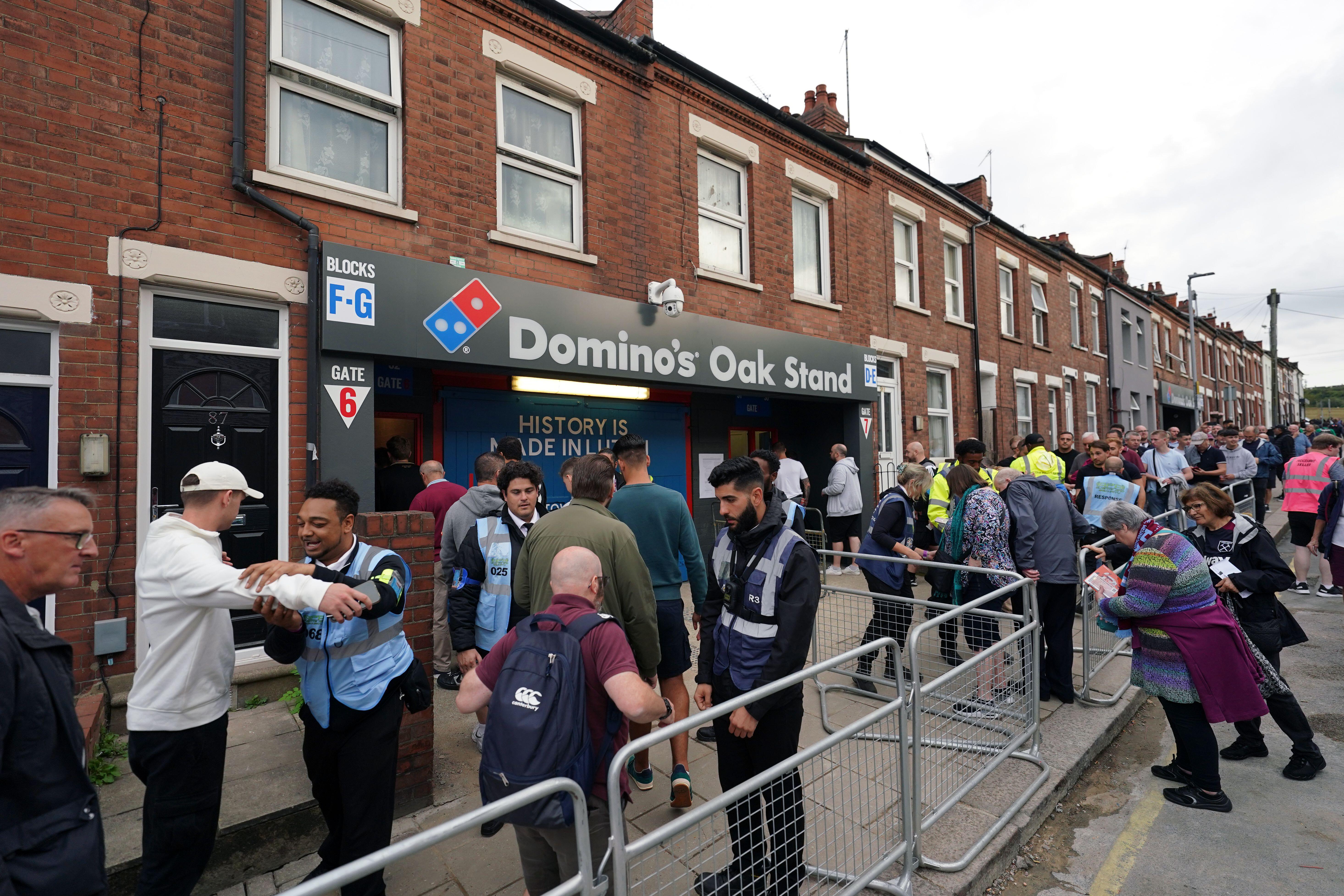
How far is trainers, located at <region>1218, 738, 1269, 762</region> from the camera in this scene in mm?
4160

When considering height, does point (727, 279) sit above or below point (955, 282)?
below

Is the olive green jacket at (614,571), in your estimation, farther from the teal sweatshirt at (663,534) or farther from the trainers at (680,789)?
the trainers at (680,789)

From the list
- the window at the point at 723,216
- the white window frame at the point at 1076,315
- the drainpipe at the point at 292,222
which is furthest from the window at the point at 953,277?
the drainpipe at the point at 292,222

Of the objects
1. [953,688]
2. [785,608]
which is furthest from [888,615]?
[785,608]

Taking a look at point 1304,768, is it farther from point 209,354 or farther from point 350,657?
point 209,354

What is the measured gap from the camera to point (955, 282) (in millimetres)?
13914

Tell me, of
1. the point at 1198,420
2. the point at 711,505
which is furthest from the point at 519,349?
the point at 1198,420

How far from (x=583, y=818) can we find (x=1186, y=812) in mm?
3732

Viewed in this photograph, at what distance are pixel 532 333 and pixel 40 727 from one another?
17.2ft

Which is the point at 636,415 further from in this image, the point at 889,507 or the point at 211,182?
the point at 211,182

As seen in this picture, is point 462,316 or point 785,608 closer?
point 785,608

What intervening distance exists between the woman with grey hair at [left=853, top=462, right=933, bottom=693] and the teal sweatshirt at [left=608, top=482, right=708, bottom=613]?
1.79 meters

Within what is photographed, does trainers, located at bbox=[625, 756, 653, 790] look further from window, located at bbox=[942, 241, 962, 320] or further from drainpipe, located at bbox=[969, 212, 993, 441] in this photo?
window, located at bbox=[942, 241, 962, 320]

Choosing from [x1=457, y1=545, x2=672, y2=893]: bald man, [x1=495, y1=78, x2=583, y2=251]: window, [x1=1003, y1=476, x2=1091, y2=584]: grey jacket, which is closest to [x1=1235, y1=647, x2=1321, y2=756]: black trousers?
[x1=1003, y1=476, x2=1091, y2=584]: grey jacket
